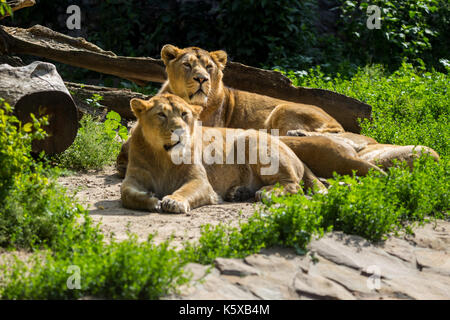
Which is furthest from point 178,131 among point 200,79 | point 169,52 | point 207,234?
point 169,52

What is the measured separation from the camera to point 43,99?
724cm

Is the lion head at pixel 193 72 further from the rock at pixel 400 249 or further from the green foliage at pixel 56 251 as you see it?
the rock at pixel 400 249

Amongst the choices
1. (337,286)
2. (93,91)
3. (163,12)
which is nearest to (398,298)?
(337,286)

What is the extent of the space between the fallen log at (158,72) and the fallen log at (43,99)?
2.44 metres

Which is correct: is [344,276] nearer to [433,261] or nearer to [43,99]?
[433,261]

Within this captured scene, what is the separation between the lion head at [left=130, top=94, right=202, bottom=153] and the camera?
252 inches

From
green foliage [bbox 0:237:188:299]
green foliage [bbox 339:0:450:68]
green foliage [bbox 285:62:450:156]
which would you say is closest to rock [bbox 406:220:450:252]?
green foliage [bbox 0:237:188:299]

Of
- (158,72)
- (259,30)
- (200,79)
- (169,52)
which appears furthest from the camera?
(259,30)

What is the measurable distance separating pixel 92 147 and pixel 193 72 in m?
1.65

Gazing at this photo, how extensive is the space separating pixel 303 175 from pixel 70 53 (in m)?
4.53

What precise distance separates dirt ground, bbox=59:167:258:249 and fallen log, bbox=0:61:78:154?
0.51 meters

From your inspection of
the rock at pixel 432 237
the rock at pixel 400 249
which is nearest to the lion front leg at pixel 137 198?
the rock at pixel 400 249

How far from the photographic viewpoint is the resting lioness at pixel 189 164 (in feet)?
21.0

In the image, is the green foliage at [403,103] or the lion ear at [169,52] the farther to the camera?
the green foliage at [403,103]
